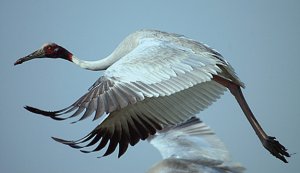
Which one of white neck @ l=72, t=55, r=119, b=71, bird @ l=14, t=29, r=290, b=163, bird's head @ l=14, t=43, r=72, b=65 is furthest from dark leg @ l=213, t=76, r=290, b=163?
bird's head @ l=14, t=43, r=72, b=65

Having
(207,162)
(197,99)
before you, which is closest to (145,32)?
(197,99)

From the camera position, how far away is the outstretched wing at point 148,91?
11.3 ft

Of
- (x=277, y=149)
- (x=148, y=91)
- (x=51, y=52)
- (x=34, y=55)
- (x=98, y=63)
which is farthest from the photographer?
(x=51, y=52)

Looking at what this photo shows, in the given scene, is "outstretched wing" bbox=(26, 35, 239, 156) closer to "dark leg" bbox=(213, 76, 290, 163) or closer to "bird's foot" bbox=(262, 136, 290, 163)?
"dark leg" bbox=(213, 76, 290, 163)

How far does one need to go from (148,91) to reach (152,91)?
2 cm

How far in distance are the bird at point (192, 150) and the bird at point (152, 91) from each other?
0.76ft

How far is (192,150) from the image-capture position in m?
4.40

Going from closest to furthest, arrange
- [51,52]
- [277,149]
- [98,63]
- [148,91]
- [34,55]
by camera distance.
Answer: [148,91]
[277,149]
[98,63]
[34,55]
[51,52]

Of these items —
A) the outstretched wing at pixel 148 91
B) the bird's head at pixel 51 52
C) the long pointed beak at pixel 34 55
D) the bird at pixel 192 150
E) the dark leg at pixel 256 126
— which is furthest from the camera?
the bird's head at pixel 51 52

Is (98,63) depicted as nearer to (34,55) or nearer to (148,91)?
(34,55)

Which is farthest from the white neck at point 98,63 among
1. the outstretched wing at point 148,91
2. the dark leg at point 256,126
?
the dark leg at point 256,126

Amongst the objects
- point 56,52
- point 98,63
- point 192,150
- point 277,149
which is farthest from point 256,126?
point 56,52

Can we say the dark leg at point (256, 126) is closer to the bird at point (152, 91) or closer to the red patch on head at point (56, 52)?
the bird at point (152, 91)

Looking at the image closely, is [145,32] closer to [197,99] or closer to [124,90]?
[197,99]
